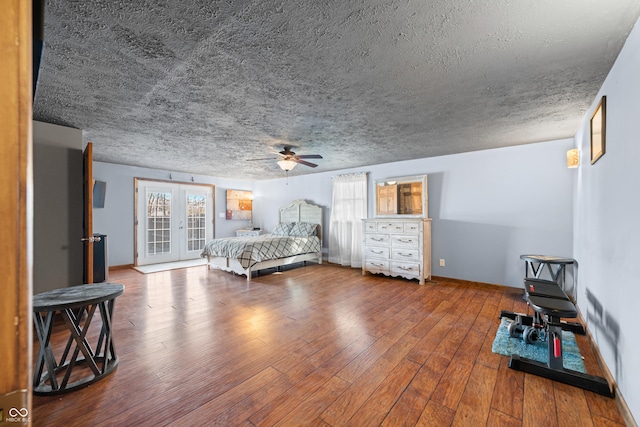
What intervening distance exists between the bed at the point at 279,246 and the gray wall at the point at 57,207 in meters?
2.27

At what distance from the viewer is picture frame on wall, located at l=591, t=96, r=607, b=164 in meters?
2.12

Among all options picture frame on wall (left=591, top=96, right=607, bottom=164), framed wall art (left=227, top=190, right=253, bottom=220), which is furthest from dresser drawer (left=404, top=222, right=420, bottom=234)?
framed wall art (left=227, top=190, right=253, bottom=220)

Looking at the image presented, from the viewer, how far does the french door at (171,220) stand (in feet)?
20.4

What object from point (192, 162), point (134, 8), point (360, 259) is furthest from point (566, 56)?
A: point (192, 162)

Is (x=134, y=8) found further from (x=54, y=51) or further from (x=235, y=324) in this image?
(x=235, y=324)

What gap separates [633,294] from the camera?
5.11ft

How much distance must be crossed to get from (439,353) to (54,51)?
12.1 feet

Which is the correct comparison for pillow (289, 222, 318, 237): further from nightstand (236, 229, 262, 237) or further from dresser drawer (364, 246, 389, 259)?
dresser drawer (364, 246, 389, 259)

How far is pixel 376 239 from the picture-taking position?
16.7 ft

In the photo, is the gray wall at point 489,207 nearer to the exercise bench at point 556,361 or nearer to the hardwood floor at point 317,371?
the hardwood floor at point 317,371

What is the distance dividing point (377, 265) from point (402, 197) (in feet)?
4.69

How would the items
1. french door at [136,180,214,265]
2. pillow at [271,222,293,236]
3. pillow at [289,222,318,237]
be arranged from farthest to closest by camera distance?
pillow at [271,222,293,236] → pillow at [289,222,318,237] → french door at [136,180,214,265]

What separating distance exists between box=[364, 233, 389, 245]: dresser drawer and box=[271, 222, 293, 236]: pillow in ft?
7.73

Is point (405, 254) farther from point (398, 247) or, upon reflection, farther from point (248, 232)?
point (248, 232)
